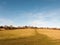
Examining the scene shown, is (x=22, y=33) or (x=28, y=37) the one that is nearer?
(x=28, y=37)

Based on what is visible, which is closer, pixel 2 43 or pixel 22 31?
pixel 2 43

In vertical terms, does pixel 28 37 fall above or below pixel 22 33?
below

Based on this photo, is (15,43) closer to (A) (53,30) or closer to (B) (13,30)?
(B) (13,30)

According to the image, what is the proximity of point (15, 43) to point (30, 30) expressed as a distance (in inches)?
338

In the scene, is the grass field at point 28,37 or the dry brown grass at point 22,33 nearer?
the grass field at point 28,37

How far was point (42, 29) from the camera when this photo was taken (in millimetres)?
28094

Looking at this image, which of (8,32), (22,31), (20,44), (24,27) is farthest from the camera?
(24,27)

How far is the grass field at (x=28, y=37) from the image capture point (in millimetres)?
19388

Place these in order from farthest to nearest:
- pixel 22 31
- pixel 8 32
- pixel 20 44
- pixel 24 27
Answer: pixel 24 27
pixel 22 31
pixel 8 32
pixel 20 44

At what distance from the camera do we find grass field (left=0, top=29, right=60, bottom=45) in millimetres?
19388

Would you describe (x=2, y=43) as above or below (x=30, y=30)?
below

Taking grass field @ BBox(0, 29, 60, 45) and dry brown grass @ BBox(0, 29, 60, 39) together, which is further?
dry brown grass @ BBox(0, 29, 60, 39)

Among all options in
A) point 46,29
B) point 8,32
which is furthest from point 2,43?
point 46,29

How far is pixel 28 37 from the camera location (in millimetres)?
22453
